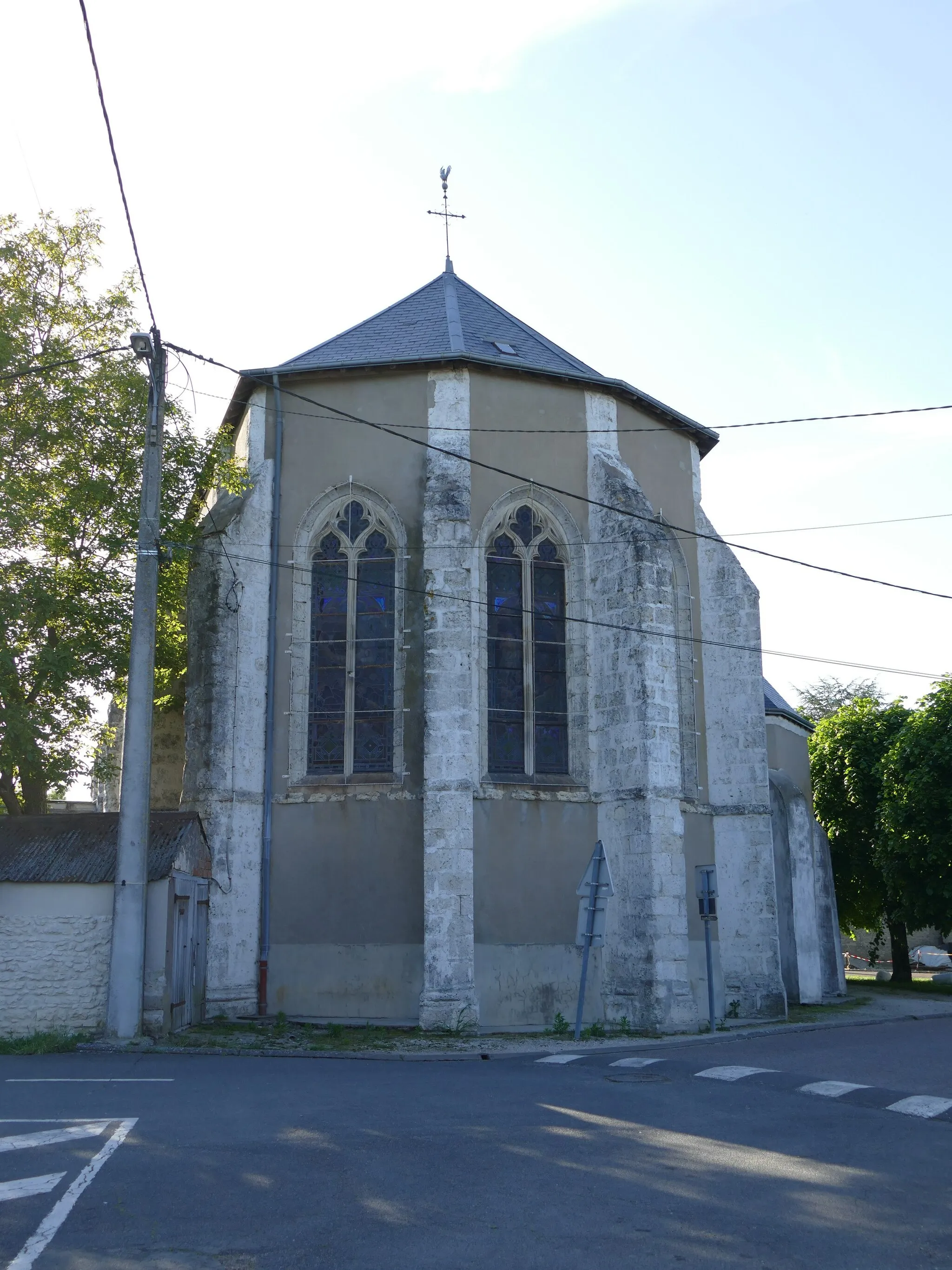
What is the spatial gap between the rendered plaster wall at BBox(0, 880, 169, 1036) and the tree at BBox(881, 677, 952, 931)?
1954 cm

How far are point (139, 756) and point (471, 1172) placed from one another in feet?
28.3

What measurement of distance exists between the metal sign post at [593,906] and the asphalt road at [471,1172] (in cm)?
362

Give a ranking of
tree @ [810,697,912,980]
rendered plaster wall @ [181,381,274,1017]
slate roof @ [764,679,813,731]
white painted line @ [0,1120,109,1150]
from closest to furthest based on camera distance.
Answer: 1. white painted line @ [0,1120,109,1150]
2. rendered plaster wall @ [181,381,274,1017]
3. slate roof @ [764,679,813,731]
4. tree @ [810,697,912,980]

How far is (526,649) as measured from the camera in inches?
711

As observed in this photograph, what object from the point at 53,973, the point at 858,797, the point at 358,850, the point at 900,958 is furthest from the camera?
the point at 900,958

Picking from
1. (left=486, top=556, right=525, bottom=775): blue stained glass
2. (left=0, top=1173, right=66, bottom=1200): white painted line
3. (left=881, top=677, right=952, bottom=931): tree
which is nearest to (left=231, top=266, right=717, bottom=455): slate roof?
(left=486, top=556, right=525, bottom=775): blue stained glass

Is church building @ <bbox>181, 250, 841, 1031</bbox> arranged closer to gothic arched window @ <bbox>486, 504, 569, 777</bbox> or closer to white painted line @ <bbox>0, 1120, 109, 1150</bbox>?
gothic arched window @ <bbox>486, 504, 569, 777</bbox>

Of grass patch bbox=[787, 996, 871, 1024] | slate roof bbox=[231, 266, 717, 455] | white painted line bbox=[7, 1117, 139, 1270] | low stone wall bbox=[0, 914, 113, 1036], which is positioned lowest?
grass patch bbox=[787, 996, 871, 1024]

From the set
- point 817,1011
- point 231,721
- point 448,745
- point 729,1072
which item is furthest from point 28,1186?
point 817,1011

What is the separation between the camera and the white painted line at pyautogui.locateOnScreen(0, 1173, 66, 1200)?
597cm

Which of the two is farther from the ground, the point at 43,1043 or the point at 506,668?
the point at 506,668

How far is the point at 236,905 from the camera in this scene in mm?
16812

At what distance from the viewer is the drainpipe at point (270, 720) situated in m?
16.9

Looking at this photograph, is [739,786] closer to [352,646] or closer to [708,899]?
[708,899]
